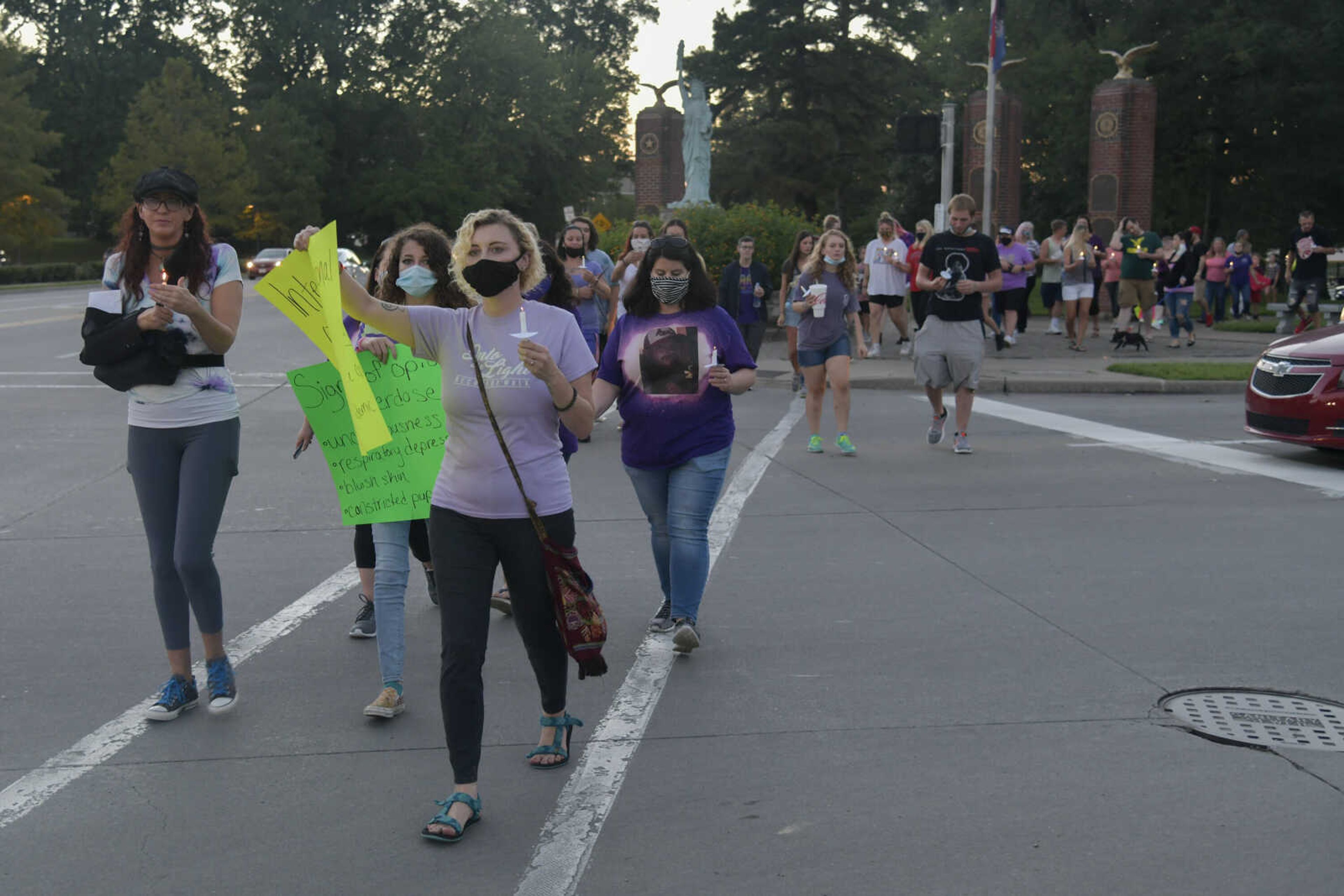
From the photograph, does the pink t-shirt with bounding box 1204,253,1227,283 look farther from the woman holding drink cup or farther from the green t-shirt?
the woman holding drink cup

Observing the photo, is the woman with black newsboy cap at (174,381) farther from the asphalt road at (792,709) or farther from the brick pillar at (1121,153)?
the brick pillar at (1121,153)

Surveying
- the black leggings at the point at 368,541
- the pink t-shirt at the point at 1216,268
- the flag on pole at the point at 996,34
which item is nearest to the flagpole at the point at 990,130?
the flag on pole at the point at 996,34

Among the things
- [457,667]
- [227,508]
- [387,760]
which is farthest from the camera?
[227,508]

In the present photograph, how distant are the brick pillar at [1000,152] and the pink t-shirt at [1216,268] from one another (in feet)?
56.9

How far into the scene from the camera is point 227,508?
948cm

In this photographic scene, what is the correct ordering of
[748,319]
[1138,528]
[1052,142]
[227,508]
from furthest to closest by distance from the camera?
[1052,142]
[748,319]
[227,508]
[1138,528]

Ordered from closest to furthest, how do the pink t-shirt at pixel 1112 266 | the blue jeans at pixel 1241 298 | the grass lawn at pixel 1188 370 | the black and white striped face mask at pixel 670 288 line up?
the black and white striped face mask at pixel 670 288 < the grass lawn at pixel 1188 370 < the pink t-shirt at pixel 1112 266 < the blue jeans at pixel 1241 298

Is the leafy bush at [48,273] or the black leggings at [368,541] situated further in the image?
the leafy bush at [48,273]

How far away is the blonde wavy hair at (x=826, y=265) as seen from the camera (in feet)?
38.7

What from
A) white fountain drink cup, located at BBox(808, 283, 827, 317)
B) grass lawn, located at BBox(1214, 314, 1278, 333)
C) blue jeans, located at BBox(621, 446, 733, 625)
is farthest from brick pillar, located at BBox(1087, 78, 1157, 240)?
blue jeans, located at BBox(621, 446, 733, 625)

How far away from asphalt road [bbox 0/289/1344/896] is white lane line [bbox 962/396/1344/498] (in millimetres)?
206

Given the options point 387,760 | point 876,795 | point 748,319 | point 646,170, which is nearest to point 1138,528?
point 876,795

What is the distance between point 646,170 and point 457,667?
45.0m

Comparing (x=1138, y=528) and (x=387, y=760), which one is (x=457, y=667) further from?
(x=1138, y=528)
